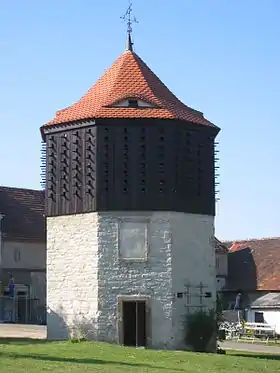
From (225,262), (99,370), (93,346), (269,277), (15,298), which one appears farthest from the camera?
(225,262)

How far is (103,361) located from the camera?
23109mm

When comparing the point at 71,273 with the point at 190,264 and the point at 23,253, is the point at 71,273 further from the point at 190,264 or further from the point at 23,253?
the point at 23,253

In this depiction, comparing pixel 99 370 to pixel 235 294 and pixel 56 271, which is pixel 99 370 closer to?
pixel 56 271

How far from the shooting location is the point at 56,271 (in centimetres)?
3266

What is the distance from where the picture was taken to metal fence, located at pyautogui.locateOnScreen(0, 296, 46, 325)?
155 feet

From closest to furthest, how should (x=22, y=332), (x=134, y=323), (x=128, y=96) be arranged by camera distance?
1. (x=134, y=323)
2. (x=128, y=96)
3. (x=22, y=332)

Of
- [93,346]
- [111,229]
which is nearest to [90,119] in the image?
[111,229]

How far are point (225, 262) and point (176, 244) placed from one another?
27.7 meters

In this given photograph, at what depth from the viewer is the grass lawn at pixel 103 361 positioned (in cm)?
2077

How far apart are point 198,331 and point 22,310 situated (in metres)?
19.3

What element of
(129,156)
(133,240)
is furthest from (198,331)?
(129,156)

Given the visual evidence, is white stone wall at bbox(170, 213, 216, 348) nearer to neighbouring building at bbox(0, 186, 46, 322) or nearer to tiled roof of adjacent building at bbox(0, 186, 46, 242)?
neighbouring building at bbox(0, 186, 46, 322)

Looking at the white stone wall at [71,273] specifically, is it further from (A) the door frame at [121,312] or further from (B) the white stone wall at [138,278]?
(A) the door frame at [121,312]

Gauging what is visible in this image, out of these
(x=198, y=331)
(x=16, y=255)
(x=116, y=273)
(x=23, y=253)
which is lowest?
(x=198, y=331)
